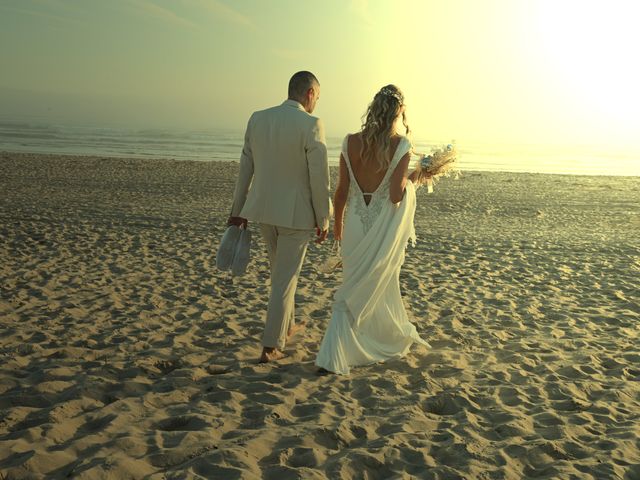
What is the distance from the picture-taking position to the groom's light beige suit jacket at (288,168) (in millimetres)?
4776

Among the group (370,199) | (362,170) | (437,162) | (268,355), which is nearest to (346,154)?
(362,170)

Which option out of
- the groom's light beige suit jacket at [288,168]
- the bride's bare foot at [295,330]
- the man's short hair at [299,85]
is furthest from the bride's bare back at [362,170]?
the bride's bare foot at [295,330]

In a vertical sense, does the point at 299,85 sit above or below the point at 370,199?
above

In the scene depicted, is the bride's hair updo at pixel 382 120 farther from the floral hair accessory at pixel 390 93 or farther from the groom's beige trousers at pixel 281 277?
the groom's beige trousers at pixel 281 277

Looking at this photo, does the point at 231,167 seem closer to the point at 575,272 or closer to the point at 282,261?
the point at 575,272

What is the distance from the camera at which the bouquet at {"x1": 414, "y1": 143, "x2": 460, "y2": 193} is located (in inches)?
203

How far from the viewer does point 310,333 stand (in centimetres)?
597

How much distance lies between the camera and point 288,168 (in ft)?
16.0

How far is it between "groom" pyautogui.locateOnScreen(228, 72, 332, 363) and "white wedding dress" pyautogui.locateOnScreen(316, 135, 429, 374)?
25cm

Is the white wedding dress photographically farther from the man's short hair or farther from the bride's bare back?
the man's short hair

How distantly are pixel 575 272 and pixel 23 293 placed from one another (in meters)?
6.75

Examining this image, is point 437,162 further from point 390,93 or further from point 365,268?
point 365,268

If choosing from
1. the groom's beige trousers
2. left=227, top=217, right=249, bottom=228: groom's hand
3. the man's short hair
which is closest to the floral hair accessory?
the man's short hair

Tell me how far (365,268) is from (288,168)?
3.06ft
